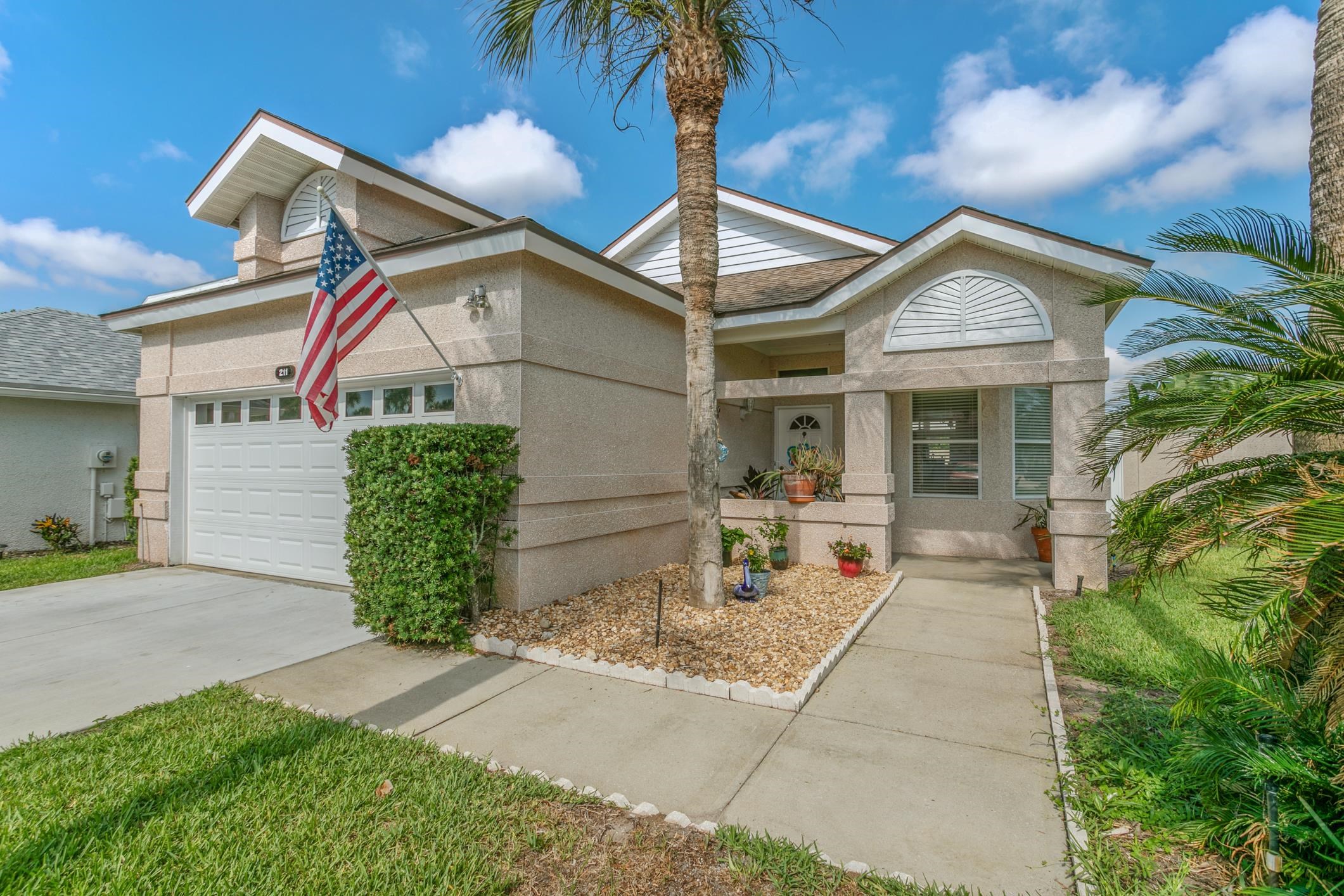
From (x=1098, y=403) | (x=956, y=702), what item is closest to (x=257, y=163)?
(x=956, y=702)

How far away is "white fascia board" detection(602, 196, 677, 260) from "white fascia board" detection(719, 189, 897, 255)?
1085 millimetres

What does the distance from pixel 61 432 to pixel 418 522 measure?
11225 mm

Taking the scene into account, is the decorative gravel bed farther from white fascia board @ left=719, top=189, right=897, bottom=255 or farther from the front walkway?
white fascia board @ left=719, top=189, right=897, bottom=255

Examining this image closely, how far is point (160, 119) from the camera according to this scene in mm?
11156

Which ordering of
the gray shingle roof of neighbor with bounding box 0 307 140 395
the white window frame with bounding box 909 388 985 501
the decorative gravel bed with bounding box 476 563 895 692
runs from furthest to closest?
the gray shingle roof of neighbor with bounding box 0 307 140 395 → the white window frame with bounding box 909 388 985 501 → the decorative gravel bed with bounding box 476 563 895 692

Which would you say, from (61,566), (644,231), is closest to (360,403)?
(61,566)

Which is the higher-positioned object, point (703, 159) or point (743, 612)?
point (703, 159)

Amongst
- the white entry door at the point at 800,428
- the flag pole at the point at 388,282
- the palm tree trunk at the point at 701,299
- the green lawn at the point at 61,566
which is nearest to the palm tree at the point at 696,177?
the palm tree trunk at the point at 701,299

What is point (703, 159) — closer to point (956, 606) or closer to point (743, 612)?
point (743, 612)

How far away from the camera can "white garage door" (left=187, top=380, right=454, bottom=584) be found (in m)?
7.92

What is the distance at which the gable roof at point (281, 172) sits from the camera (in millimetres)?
8648

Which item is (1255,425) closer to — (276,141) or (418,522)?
(418,522)

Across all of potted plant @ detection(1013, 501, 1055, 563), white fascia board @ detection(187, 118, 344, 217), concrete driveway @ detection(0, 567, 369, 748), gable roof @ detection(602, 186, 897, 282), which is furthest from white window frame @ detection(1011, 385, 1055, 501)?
white fascia board @ detection(187, 118, 344, 217)

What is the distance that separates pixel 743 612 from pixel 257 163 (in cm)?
967
